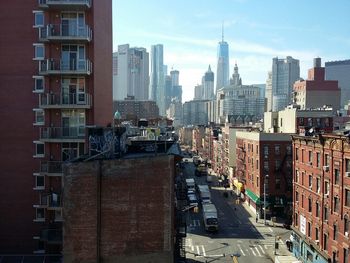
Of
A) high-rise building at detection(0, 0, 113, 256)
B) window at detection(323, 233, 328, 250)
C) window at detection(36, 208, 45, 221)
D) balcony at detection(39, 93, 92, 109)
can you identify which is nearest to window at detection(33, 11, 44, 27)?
high-rise building at detection(0, 0, 113, 256)

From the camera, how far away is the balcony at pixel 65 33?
33344 mm

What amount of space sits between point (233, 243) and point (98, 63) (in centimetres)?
3204

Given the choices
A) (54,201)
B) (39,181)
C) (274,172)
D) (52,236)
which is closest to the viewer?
(52,236)

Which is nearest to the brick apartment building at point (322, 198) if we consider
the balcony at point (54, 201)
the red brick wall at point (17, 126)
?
the balcony at point (54, 201)

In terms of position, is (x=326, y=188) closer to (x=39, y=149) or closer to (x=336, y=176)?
(x=336, y=176)

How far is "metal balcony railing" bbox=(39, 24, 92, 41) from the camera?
33.4 meters

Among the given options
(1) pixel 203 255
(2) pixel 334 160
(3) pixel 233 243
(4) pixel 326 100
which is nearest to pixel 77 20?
(2) pixel 334 160

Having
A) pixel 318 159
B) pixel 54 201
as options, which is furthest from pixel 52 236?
pixel 318 159

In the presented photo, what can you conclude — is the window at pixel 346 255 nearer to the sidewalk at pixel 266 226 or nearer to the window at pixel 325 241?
the window at pixel 325 241

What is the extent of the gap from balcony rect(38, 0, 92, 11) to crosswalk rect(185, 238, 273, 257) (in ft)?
100

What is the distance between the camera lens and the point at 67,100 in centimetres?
3444

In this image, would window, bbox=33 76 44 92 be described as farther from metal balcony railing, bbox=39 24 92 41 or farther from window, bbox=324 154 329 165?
window, bbox=324 154 329 165

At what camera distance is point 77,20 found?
34.3 m

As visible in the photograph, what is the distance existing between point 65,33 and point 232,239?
122ft
